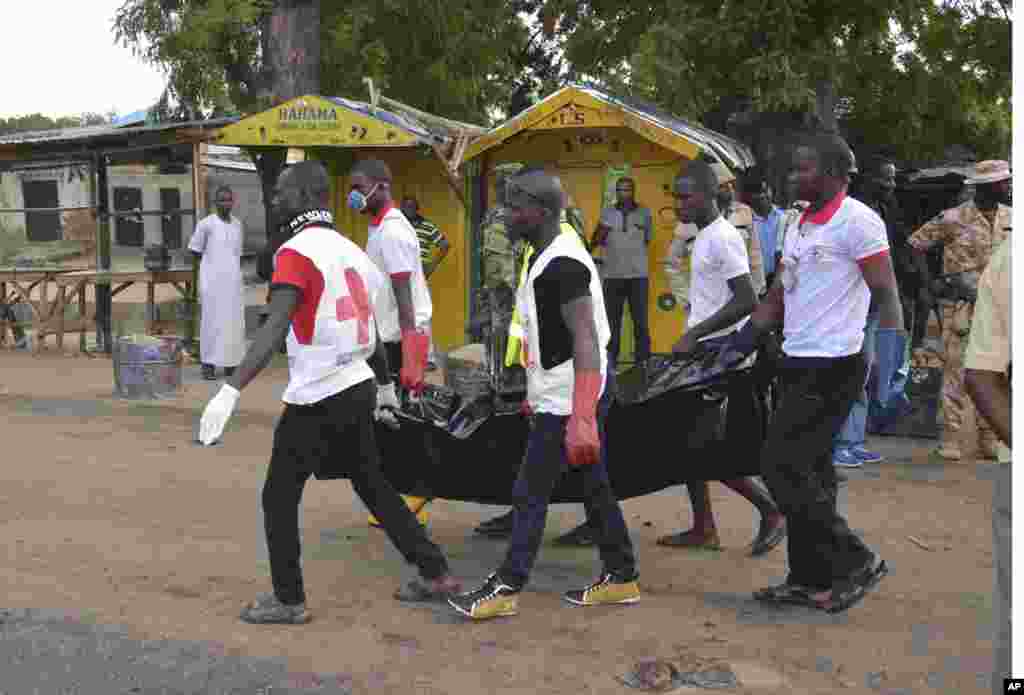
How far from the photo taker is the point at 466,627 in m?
5.23

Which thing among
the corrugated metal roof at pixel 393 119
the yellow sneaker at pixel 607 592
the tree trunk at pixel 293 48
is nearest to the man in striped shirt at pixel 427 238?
the corrugated metal roof at pixel 393 119

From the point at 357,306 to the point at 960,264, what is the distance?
4845 mm

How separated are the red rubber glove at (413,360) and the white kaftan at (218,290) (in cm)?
729

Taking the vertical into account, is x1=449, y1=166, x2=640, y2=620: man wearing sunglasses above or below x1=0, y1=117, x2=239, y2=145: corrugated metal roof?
below

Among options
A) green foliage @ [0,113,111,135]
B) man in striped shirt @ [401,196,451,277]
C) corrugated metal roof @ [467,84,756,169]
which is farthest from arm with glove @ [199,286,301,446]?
green foliage @ [0,113,111,135]

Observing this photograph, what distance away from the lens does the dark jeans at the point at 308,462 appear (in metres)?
5.13

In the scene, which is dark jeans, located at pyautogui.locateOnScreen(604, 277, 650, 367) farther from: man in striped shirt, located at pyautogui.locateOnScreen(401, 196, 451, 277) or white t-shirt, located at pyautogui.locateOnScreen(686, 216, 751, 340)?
white t-shirt, located at pyautogui.locateOnScreen(686, 216, 751, 340)

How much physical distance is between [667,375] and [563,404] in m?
0.75

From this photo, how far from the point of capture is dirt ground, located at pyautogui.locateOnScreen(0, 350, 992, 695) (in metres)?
4.82

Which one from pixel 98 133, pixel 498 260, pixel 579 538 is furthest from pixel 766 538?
pixel 98 133

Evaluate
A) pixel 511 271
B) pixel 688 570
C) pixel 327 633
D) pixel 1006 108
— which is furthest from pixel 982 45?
pixel 327 633

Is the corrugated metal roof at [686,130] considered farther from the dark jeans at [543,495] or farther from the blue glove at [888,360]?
the dark jeans at [543,495]

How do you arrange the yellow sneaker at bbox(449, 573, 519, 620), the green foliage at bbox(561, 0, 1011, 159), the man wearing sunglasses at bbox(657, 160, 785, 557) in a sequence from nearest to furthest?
1. the yellow sneaker at bbox(449, 573, 519, 620)
2. the man wearing sunglasses at bbox(657, 160, 785, 557)
3. the green foliage at bbox(561, 0, 1011, 159)

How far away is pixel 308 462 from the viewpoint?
5152 millimetres
